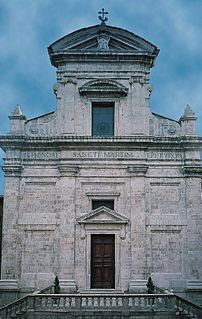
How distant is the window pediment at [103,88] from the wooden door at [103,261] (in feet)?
22.4

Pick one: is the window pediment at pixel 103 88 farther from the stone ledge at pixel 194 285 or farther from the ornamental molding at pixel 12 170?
the stone ledge at pixel 194 285

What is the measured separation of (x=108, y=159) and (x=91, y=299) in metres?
7.41

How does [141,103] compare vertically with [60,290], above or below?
above

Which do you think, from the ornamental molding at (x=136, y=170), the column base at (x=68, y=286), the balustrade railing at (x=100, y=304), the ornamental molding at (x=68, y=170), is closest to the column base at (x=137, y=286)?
the column base at (x=68, y=286)

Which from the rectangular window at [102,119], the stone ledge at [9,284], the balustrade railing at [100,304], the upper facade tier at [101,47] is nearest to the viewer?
the balustrade railing at [100,304]

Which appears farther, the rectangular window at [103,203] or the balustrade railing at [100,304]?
the rectangular window at [103,203]

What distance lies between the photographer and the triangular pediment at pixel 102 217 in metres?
25.1

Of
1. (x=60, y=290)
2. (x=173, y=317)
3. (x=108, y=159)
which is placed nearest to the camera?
(x=173, y=317)

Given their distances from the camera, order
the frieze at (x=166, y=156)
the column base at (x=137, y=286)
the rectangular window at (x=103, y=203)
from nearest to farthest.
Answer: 1. the column base at (x=137, y=286)
2. the rectangular window at (x=103, y=203)
3. the frieze at (x=166, y=156)

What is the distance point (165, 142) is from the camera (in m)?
26.2

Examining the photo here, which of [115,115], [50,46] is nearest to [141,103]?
[115,115]

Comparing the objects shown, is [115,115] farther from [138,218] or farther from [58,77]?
[138,218]

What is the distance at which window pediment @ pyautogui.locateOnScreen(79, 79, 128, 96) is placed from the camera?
1051 inches

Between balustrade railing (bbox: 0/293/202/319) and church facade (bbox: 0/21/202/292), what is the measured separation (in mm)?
3443
